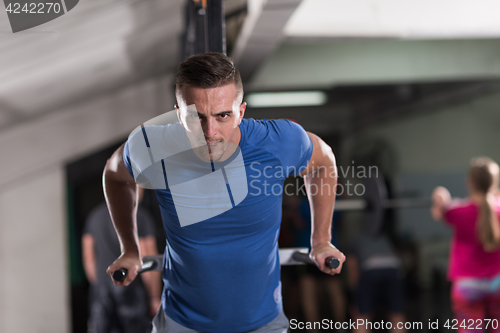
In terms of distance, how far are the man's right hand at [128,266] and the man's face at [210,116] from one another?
0.30 m

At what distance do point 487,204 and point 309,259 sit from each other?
1490mm

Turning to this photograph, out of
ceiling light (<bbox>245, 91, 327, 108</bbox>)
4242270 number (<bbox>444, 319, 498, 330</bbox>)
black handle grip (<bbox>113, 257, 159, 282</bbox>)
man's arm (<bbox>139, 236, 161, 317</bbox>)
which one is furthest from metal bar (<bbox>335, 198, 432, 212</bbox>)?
black handle grip (<bbox>113, 257, 159, 282</bbox>)

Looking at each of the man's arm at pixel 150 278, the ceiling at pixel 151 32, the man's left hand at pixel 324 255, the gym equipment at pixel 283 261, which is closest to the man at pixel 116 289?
the man's arm at pixel 150 278

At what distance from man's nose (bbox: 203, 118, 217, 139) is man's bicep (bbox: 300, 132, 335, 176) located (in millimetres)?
Answer: 275

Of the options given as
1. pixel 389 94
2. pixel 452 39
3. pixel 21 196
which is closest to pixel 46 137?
pixel 21 196

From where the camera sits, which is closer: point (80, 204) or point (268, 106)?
point (268, 106)

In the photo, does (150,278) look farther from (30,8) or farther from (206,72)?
(206,72)

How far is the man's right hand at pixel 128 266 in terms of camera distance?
0.90 metres

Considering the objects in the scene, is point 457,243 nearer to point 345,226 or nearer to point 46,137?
point 345,226

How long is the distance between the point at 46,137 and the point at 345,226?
2566 mm

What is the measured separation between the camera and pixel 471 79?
10.2 ft

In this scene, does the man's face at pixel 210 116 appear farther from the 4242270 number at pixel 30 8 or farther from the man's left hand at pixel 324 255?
the 4242270 number at pixel 30 8

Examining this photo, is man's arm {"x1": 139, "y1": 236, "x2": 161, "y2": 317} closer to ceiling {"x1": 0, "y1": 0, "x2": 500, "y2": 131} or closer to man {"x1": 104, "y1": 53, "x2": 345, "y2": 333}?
ceiling {"x1": 0, "y1": 0, "x2": 500, "y2": 131}

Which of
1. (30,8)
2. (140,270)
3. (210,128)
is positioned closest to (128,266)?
(140,270)
